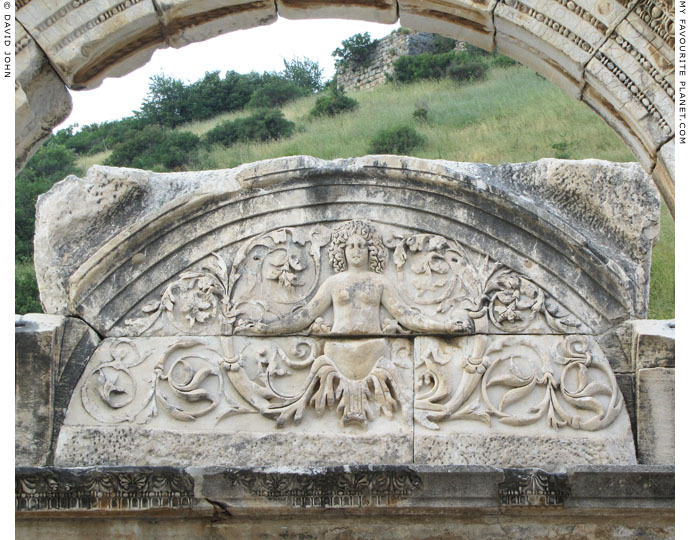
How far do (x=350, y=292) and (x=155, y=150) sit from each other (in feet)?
43.0

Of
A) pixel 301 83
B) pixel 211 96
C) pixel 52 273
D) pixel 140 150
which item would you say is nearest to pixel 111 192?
pixel 52 273

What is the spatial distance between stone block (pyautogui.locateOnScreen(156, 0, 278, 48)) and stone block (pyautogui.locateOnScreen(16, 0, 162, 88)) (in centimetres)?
9

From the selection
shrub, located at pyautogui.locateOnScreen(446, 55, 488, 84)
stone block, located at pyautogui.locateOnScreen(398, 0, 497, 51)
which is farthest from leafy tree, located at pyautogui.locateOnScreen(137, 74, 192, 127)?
stone block, located at pyautogui.locateOnScreen(398, 0, 497, 51)

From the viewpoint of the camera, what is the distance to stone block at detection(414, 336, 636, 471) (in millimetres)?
5816

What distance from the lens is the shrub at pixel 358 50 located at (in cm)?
2431

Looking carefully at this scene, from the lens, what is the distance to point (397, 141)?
1672 centimetres

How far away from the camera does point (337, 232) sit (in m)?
6.26

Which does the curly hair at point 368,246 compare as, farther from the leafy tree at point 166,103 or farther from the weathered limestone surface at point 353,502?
the leafy tree at point 166,103

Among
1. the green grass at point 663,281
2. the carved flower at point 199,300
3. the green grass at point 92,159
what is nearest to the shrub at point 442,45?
the green grass at point 92,159

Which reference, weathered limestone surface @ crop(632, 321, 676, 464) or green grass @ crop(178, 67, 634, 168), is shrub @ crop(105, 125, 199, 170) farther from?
weathered limestone surface @ crop(632, 321, 676, 464)

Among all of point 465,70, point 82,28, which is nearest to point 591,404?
point 82,28

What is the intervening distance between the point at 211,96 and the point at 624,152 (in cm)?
1111

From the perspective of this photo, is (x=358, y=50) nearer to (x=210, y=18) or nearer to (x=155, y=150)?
(x=155, y=150)

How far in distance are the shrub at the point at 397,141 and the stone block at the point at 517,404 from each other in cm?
1069
